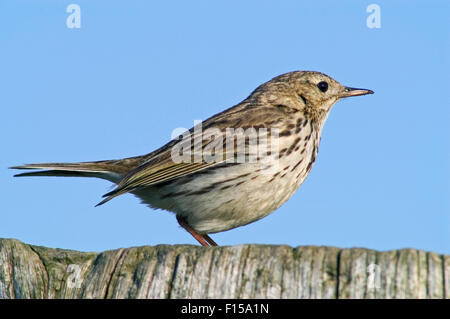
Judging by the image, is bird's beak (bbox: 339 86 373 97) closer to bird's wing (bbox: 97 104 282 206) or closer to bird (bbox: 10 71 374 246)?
bird (bbox: 10 71 374 246)

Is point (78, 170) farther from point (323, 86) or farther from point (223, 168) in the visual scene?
point (323, 86)

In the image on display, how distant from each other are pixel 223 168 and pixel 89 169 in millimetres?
2071

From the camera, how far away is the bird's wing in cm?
907

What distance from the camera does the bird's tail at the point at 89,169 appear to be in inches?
368

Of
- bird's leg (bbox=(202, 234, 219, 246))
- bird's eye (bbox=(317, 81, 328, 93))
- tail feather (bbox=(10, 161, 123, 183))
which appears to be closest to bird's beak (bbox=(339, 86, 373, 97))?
bird's eye (bbox=(317, 81, 328, 93))

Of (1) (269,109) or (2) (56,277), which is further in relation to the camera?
(1) (269,109)

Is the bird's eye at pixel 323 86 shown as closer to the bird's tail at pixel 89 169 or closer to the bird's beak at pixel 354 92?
the bird's beak at pixel 354 92

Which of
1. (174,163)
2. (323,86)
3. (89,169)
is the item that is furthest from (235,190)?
(323,86)

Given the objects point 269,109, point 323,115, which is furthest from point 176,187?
point 323,115

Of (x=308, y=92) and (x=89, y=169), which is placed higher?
(x=308, y=92)

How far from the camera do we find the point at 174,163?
931 centimetres
